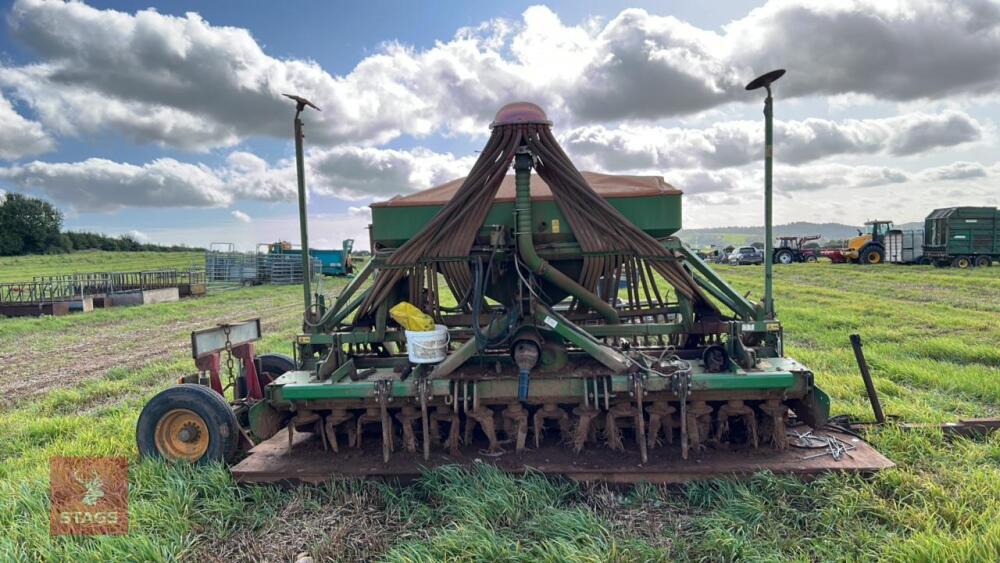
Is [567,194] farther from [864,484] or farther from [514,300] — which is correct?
[864,484]

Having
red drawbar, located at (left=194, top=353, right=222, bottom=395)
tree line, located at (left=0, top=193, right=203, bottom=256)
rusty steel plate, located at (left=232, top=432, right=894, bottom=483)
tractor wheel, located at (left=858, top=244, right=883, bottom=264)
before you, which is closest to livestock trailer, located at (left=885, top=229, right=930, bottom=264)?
tractor wheel, located at (left=858, top=244, right=883, bottom=264)

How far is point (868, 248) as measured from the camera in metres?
31.7

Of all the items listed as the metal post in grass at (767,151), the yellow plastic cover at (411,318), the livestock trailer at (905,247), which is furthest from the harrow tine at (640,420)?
the livestock trailer at (905,247)

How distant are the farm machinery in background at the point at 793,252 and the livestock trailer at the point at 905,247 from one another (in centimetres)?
691

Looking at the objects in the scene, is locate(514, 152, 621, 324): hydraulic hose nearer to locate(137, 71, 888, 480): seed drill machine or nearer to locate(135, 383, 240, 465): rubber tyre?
locate(137, 71, 888, 480): seed drill machine

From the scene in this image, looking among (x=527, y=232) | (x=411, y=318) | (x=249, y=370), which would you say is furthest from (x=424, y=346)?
(x=249, y=370)

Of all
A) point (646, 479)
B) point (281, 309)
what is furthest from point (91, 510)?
point (281, 309)

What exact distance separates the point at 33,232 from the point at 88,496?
76.2 meters

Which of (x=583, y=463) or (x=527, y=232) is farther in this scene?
(x=527, y=232)

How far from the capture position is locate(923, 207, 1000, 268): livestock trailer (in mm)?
25047

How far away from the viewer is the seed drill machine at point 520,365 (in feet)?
12.4

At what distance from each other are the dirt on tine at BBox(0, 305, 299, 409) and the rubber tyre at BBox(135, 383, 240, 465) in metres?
3.99

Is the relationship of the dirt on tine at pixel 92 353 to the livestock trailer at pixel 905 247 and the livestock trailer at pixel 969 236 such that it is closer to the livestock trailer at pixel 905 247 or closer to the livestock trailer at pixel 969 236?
the livestock trailer at pixel 969 236

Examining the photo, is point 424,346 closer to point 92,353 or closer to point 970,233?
point 92,353
